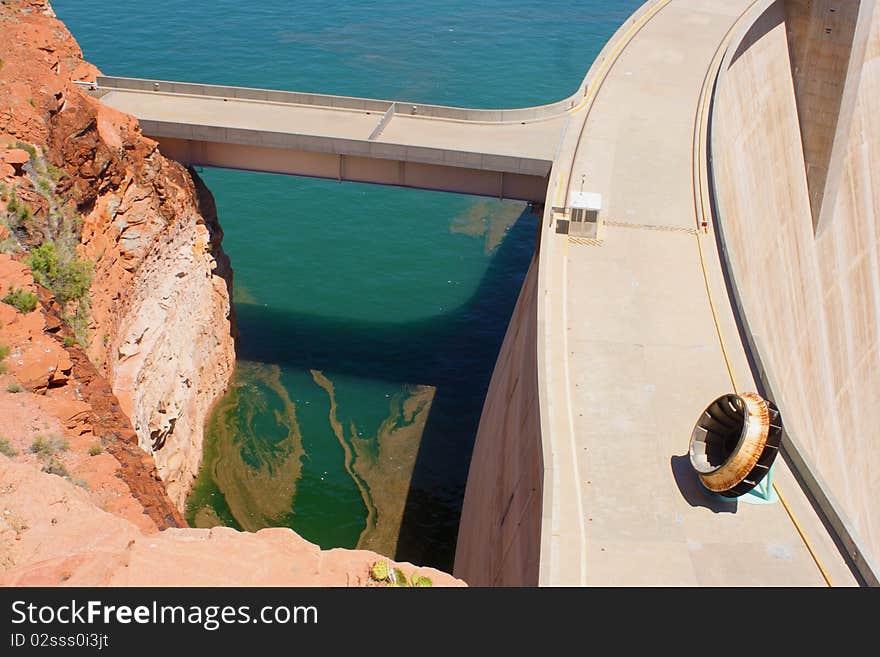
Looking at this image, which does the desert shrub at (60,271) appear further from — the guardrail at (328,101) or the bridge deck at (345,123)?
the guardrail at (328,101)

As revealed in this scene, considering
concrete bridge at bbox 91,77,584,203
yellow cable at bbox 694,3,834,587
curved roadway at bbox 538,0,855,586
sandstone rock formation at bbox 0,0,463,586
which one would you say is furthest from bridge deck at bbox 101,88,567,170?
yellow cable at bbox 694,3,834,587

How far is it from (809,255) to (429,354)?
19943mm

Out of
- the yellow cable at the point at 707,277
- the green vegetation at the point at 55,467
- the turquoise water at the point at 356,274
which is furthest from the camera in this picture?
the turquoise water at the point at 356,274

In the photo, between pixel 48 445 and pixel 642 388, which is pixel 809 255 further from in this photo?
pixel 48 445

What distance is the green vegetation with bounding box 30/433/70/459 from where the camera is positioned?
19.3 m

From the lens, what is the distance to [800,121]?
162 feet

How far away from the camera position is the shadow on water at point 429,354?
38.0 metres

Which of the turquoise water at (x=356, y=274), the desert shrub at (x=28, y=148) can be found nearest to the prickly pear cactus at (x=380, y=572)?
the turquoise water at (x=356, y=274)

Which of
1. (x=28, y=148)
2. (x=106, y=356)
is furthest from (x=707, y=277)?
(x=28, y=148)

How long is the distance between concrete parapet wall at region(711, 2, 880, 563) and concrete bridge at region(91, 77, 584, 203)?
8.04m

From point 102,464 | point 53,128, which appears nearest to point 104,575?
point 102,464

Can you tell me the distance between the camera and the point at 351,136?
37500 mm

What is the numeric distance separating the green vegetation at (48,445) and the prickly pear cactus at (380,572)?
26.6 feet

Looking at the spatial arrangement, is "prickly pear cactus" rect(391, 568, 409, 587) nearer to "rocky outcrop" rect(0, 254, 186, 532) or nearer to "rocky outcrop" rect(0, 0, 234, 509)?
"rocky outcrop" rect(0, 254, 186, 532)
